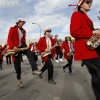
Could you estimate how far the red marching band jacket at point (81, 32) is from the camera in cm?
332

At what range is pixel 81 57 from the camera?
341cm

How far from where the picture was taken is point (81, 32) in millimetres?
3311

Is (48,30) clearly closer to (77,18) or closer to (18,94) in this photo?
(18,94)

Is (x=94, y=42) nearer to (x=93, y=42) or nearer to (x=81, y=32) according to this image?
(x=93, y=42)

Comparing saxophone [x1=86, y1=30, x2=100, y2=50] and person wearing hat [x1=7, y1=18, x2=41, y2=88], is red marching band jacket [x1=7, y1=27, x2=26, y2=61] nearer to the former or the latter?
person wearing hat [x1=7, y1=18, x2=41, y2=88]

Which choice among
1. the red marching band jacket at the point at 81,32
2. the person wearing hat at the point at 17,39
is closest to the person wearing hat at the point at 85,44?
the red marching band jacket at the point at 81,32

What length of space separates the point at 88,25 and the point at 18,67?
3404 mm

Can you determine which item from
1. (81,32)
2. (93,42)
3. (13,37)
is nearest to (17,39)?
(13,37)

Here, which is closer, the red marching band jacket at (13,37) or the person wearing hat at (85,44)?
the person wearing hat at (85,44)

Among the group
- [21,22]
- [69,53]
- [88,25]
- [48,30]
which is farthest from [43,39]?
[88,25]

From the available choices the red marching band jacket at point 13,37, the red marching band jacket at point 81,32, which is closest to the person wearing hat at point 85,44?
the red marching band jacket at point 81,32

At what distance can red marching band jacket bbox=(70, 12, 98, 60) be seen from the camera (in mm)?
3320

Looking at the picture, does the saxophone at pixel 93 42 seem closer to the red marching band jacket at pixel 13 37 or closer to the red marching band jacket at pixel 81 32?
the red marching band jacket at pixel 81 32

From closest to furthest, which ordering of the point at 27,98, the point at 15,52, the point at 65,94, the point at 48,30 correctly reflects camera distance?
the point at 27,98 < the point at 65,94 < the point at 15,52 < the point at 48,30
